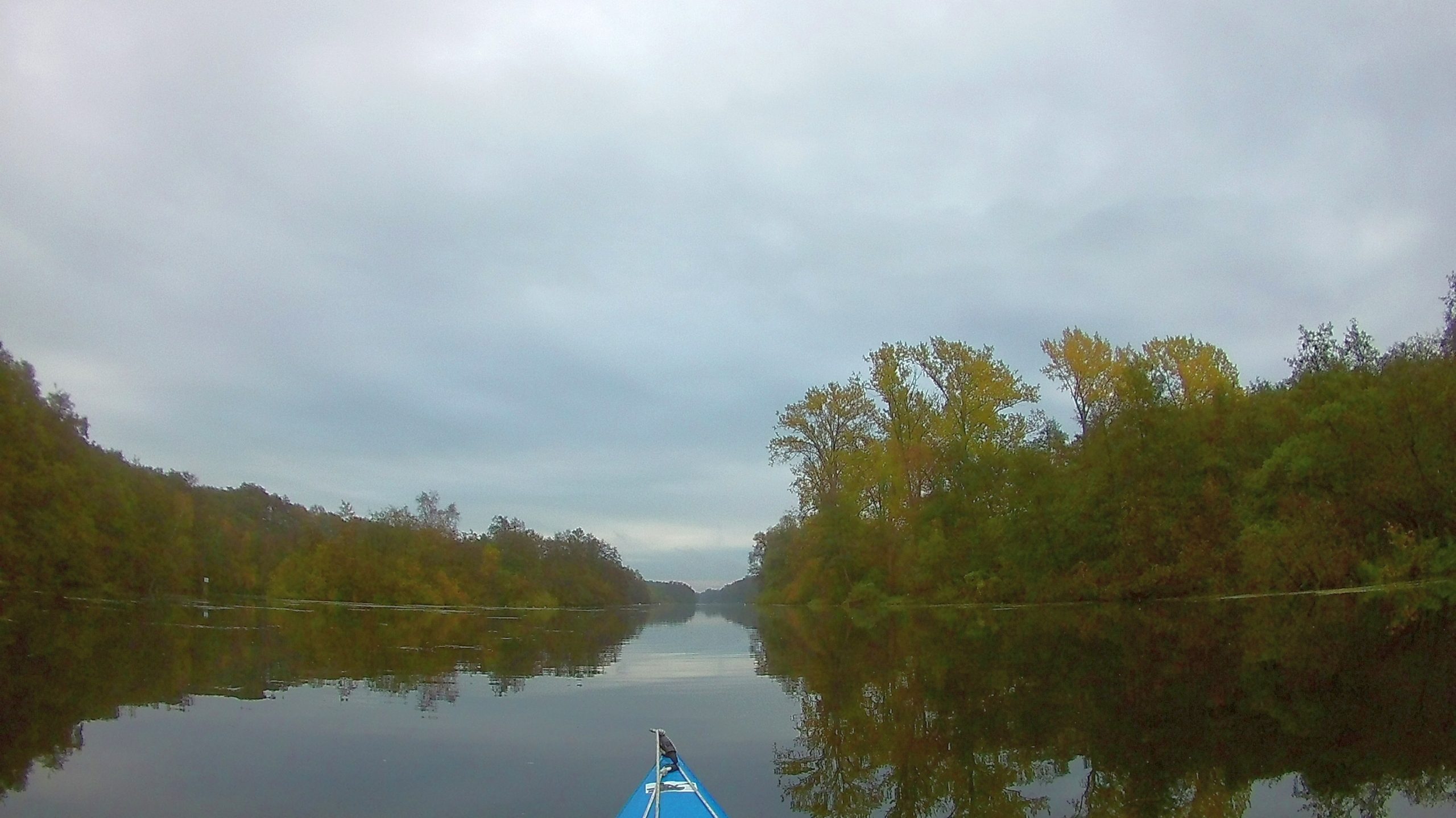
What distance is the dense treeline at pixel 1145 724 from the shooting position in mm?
7445

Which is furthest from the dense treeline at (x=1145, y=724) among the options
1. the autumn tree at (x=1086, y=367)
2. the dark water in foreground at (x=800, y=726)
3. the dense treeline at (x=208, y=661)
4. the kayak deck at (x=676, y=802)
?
the autumn tree at (x=1086, y=367)

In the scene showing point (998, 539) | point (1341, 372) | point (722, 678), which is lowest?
point (722, 678)

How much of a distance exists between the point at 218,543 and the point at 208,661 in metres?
65.7

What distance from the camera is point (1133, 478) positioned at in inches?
1448

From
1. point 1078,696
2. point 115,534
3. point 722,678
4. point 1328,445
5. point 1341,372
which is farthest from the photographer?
point 115,534

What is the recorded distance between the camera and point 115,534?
174 feet

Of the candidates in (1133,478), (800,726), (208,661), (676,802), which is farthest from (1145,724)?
(1133,478)

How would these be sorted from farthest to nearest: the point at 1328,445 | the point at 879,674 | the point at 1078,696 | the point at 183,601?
the point at 183,601 → the point at 1328,445 → the point at 879,674 → the point at 1078,696

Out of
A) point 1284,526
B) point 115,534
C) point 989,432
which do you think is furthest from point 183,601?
point 1284,526

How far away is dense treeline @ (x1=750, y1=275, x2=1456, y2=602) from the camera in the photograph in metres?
27.2

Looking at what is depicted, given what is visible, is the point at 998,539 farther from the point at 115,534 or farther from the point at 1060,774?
the point at 115,534

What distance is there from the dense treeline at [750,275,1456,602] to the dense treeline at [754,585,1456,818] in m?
7.87

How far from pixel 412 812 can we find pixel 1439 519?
2971 cm

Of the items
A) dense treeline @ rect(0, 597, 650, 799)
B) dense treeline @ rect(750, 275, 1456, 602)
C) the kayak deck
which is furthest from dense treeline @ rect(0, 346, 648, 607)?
the kayak deck
